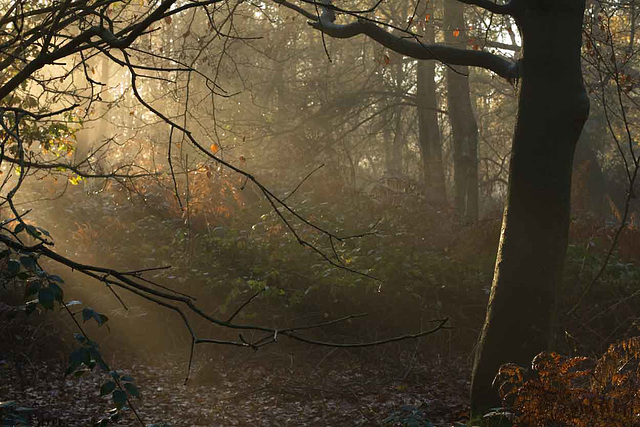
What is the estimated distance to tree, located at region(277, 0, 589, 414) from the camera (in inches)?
204

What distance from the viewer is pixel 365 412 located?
6.08 m

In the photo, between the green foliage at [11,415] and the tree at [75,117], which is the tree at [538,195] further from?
the green foliage at [11,415]

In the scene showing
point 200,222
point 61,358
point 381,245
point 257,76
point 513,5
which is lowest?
point 61,358

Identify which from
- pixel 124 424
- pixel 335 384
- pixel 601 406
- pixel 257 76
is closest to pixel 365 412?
pixel 335 384

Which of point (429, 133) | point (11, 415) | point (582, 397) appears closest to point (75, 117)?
point (11, 415)

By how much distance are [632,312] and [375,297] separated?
3.22 metres

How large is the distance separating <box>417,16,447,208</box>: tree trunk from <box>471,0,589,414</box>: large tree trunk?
28.1 ft

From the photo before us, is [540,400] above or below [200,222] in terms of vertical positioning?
below

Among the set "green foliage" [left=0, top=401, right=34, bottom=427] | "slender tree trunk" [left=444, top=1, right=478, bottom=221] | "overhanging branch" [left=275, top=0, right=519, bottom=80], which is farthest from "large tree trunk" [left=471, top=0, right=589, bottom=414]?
"slender tree trunk" [left=444, top=1, right=478, bottom=221]

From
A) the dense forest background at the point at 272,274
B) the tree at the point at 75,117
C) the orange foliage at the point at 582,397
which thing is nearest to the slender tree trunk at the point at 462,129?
the dense forest background at the point at 272,274

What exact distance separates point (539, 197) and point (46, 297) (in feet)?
13.4

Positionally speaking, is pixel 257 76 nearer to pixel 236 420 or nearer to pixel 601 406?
pixel 236 420

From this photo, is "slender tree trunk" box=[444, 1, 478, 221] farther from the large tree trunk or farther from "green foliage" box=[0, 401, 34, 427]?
"green foliage" box=[0, 401, 34, 427]

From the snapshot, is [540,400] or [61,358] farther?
[61,358]
